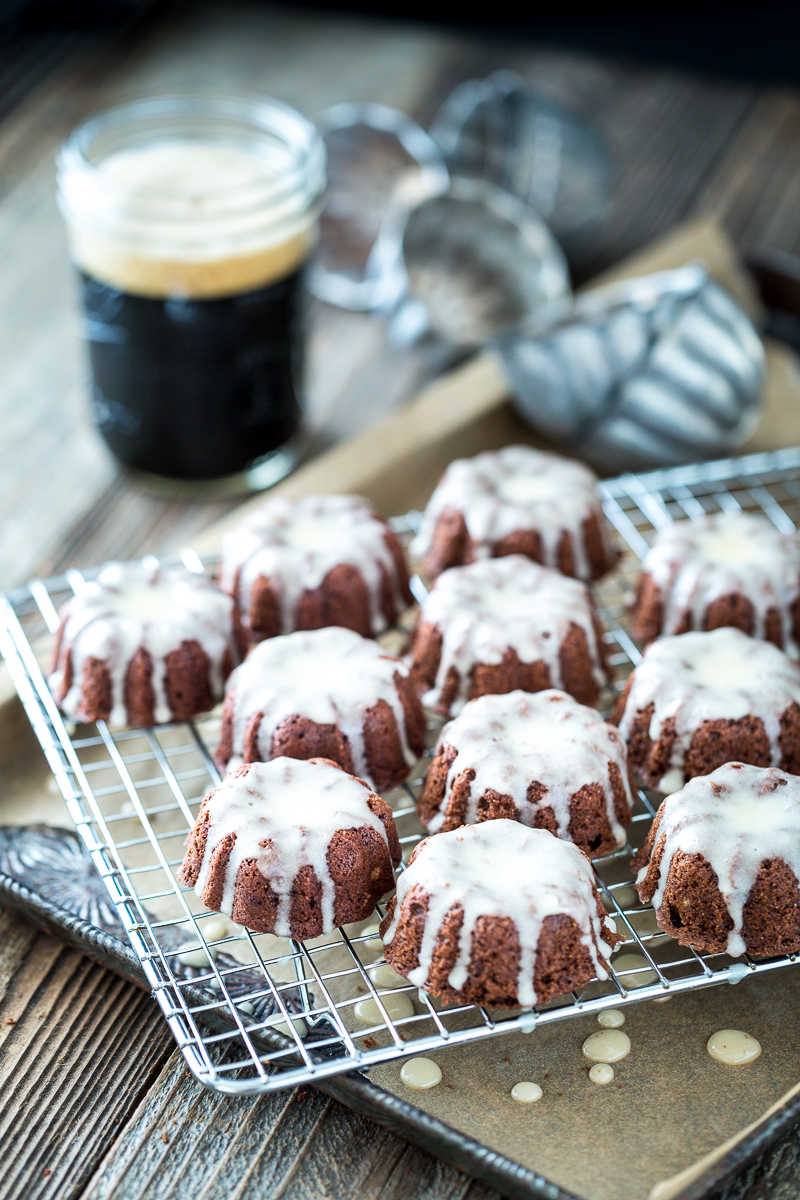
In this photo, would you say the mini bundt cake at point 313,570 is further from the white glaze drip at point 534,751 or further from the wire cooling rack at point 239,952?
the white glaze drip at point 534,751

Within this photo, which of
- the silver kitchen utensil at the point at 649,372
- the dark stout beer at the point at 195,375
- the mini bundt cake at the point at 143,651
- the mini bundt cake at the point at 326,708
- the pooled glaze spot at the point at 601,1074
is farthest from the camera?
the silver kitchen utensil at the point at 649,372

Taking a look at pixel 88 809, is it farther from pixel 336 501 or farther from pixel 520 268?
pixel 520 268

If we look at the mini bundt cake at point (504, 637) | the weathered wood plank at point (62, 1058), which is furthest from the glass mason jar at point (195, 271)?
the weathered wood plank at point (62, 1058)

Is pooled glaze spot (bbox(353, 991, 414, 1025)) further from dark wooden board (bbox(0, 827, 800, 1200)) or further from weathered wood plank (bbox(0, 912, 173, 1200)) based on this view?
weathered wood plank (bbox(0, 912, 173, 1200))

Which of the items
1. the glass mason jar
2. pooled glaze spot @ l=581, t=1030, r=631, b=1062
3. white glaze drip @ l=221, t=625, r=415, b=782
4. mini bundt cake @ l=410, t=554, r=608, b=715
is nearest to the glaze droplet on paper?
pooled glaze spot @ l=581, t=1030, r=631, b=1062

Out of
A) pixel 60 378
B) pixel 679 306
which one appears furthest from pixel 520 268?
pixel 60 378

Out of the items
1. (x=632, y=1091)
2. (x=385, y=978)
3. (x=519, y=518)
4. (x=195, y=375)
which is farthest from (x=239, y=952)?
(x=195, y=375)

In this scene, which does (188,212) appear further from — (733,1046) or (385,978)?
(733,1046)
